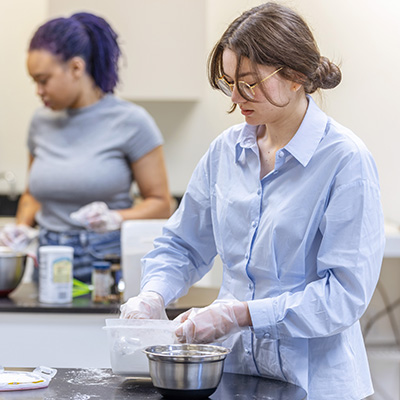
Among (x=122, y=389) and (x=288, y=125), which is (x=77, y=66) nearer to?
(x=288, y=125)

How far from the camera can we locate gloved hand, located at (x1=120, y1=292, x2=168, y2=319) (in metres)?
1.37

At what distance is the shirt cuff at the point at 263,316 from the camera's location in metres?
1.27

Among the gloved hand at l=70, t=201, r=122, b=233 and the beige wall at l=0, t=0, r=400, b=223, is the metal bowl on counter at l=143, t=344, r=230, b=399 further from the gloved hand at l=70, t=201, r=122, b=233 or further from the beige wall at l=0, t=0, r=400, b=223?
the gloved hand at l=70, t=201, r=122, b=233

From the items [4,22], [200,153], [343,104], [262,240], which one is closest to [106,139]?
[343,104]

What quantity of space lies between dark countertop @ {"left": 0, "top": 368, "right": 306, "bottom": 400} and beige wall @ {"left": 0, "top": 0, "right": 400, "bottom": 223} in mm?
603

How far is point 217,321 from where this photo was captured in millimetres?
1278

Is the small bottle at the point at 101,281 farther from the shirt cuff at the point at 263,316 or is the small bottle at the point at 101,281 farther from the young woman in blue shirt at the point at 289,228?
the shirt cuff at the point at 263,316

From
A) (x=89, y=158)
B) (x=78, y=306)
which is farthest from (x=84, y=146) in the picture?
(x=78, y=306)

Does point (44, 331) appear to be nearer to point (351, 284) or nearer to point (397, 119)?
point (351, 284)

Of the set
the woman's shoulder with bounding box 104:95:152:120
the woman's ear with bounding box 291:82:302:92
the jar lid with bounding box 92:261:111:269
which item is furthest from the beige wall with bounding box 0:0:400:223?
the jar lid with bounding box 92:261:111:269

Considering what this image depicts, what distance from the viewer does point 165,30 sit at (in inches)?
140

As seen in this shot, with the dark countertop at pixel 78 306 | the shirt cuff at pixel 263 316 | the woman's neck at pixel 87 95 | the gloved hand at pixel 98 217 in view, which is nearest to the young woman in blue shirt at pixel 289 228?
the shirt cuff at pixel 263 316

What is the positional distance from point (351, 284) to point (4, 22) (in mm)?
3277

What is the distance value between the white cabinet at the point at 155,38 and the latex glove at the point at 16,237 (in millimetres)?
1247
